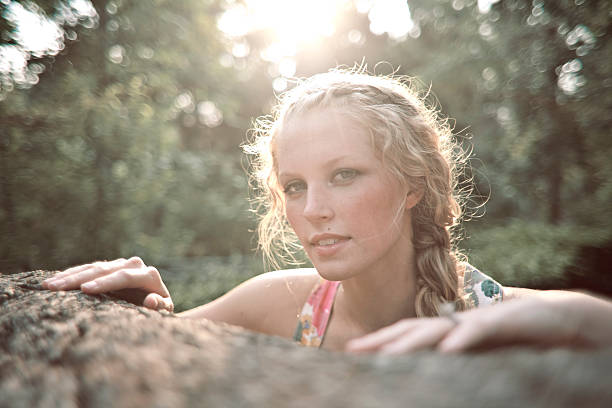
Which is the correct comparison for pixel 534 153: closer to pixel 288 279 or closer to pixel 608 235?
pixel 608 235

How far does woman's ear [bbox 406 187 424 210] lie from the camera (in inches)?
95.7

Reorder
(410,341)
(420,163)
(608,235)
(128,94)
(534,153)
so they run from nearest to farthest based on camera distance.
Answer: (410,341) → (420,163) → (128,94) → (608,235) → (534,153)

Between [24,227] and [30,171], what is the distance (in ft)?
1.91

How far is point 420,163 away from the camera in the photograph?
2.46 metres

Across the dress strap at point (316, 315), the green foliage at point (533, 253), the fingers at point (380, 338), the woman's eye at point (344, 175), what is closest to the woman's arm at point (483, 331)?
the fingers at point (380, 338)

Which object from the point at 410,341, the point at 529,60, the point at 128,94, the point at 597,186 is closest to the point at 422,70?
the point at 529,60

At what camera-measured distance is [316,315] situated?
287 cm

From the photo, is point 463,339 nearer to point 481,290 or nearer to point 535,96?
point 481,290

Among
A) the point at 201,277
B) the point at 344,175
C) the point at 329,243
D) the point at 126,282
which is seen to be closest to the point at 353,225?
the point at 329,243

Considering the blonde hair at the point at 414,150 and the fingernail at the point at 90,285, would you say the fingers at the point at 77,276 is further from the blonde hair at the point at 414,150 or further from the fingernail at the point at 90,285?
the blonde hair at the point at 414,150

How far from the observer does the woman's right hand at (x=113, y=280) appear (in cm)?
152

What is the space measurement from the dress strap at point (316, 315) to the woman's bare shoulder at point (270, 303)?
83 mm

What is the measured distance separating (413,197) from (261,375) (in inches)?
77.6

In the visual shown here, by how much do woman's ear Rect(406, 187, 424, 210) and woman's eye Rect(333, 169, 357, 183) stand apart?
429 millimetres
